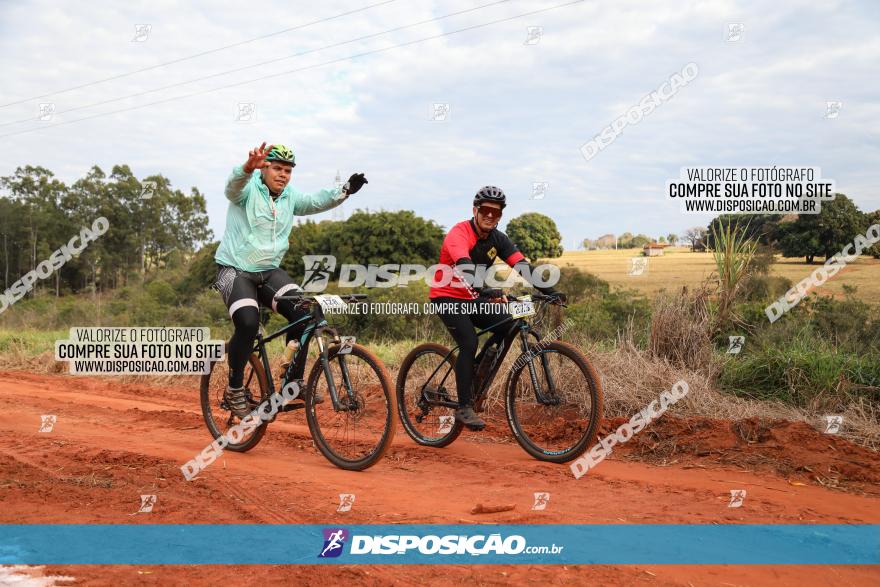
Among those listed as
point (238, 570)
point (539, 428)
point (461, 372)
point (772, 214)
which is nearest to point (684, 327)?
point (539, 428)

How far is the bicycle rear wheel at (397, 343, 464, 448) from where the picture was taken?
22.7 ft

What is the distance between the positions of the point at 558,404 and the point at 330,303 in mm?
2153

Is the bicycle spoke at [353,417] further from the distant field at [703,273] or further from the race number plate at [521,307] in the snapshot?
the distant field at [703,273]

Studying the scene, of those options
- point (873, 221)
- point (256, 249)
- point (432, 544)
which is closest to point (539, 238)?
point (873, 221)

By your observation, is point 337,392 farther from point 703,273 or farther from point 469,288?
point 703,273

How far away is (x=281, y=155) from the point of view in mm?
6277

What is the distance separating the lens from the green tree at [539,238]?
19328mm

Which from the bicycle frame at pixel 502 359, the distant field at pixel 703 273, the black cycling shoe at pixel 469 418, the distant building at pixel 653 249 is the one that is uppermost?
the distant building at pixel 653 249

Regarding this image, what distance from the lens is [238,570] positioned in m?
3.65

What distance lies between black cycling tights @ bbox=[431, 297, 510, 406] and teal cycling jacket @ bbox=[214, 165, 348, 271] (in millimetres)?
1411

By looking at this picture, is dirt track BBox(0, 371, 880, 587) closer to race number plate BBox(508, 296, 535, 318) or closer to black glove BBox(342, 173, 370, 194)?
race number plate BBox(508, 296, 535, 318)

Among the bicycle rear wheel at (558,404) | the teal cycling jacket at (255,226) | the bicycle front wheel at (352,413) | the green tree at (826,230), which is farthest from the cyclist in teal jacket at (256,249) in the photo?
the green tree at (826,230)

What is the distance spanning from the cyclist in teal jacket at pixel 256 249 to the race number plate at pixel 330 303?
0.99ft

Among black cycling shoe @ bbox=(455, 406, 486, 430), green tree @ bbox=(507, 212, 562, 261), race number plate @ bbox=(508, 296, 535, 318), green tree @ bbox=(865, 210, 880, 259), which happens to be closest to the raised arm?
race number plate @ bbox=(508, 296, 535, 318)
